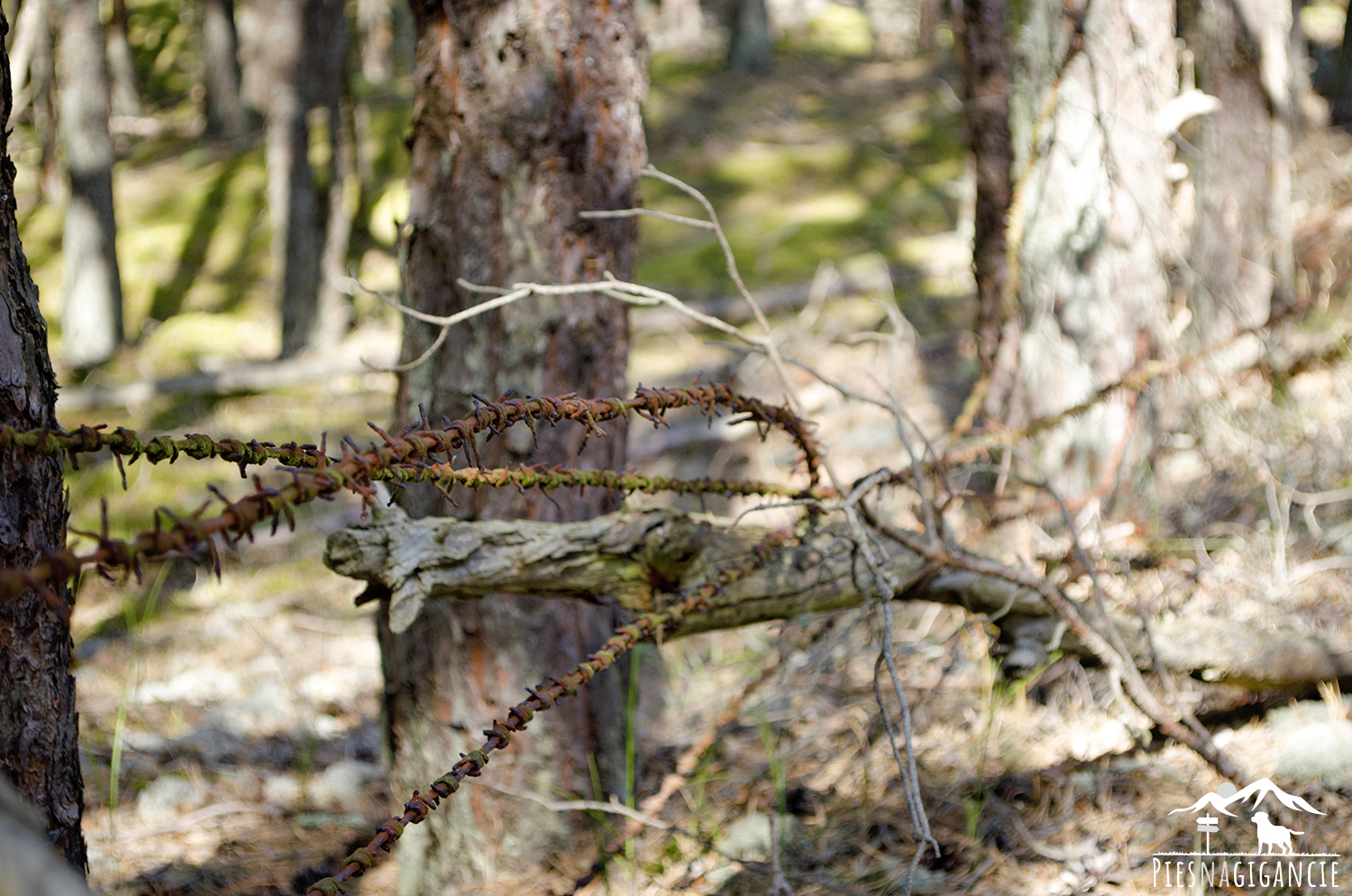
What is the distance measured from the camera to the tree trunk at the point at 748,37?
14484 mm

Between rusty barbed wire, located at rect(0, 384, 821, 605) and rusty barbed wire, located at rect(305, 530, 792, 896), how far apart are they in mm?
375

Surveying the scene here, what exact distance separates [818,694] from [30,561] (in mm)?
2148

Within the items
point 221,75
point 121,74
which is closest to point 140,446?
point 221,75

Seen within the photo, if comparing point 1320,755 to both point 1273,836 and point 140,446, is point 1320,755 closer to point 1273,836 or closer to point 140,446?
point 1273,836

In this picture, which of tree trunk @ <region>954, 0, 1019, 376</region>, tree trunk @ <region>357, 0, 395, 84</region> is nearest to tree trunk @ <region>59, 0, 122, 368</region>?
tree trunk @ <region>954, 0, 1019, 376</region>

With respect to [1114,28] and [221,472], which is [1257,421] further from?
[221,472]

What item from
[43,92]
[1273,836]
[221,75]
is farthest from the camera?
[221,75]

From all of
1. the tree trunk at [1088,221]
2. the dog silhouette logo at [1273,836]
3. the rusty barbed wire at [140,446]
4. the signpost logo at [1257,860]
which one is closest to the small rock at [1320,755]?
the signpost logo at [1257,860]

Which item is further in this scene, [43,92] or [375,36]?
[375,36]

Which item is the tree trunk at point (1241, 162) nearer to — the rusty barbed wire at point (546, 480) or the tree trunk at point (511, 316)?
the tree trunk at point (511, 316)

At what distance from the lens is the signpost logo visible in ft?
5.49

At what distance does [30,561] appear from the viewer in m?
1.38

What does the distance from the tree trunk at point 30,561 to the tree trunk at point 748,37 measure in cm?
1460

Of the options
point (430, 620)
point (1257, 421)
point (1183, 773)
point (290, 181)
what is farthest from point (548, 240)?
point (290, 181)
